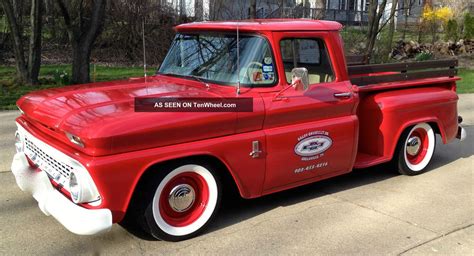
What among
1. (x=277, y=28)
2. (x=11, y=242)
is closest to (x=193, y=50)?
(x=277, y=28)

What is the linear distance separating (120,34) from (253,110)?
52.9 ft

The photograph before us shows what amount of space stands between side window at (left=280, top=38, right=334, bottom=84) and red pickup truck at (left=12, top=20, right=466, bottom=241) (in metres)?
0.01

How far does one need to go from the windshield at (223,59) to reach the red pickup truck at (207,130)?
11 millimetres

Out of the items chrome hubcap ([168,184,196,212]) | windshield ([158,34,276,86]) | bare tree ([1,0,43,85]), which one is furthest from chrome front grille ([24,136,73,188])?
bare tree ([1,0,43,85])

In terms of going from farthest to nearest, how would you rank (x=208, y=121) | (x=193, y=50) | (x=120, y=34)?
(x=120, y=34)
(x=193, y=50)
(x=208, y=121)

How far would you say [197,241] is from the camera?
13.0ft

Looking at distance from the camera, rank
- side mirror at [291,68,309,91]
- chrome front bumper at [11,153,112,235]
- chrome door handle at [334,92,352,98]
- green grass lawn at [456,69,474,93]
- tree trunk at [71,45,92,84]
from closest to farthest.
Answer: chrome front bumper at [11,153,112,235], side mirror at [291,68,309,91], chrome door handle at [334,92,352,98], tree trunk at [71,45,92,84], green grass lawn at [456,69,474,93]

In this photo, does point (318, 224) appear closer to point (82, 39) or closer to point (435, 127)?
point (435, 127)

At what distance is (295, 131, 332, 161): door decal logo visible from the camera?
445 centimetres

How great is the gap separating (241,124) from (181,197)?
2.54 ft

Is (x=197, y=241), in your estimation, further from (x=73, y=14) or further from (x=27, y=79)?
(x=73, y=14)

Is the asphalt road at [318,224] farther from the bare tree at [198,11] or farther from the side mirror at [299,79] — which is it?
the bare tree at [198,11]

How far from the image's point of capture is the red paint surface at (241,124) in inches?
137

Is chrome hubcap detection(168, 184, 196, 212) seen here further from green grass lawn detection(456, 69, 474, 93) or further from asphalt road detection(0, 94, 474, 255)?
green grass lawn detection(456, 69, 474, 93)
